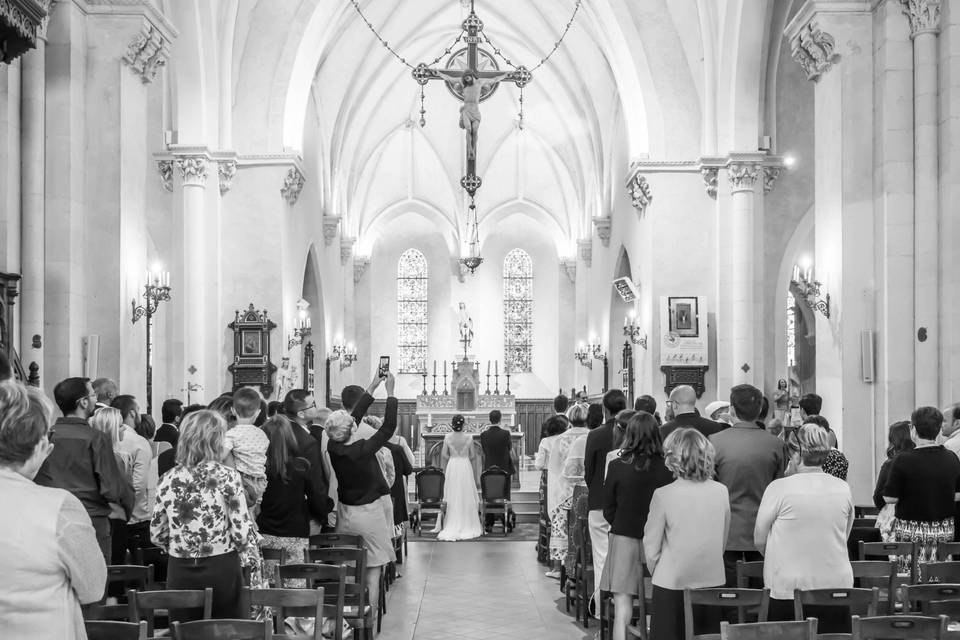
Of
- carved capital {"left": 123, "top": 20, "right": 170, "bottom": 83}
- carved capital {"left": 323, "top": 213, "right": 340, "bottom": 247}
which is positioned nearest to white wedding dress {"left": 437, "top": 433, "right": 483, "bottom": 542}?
carved capital {"left": 123, "top": 20, "right": 170, "bottom": 83}

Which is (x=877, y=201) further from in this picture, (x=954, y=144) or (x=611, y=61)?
(x=611, y=61)

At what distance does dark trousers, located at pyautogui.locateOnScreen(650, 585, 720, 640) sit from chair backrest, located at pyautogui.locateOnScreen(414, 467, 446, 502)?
1001 cm

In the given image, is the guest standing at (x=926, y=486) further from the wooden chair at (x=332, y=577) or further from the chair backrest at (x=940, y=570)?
the wooden chair at (x=332, y=577)

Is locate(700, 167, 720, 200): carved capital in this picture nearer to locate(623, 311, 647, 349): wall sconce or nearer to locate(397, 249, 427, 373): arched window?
locate(623, 311, 647, 349): wall sconce

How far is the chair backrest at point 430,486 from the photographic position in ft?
51.2

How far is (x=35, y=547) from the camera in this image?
3227 millimetres

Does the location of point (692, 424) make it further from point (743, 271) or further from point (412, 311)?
point (412, 311)

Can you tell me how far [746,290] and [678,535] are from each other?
13.5 metres

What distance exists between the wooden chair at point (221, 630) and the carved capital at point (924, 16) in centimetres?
1001

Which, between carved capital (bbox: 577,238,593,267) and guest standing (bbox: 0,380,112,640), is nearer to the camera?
guest standing (bbox: 0,380,112,640)

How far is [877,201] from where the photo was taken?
38.7ft

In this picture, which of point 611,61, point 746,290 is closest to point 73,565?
point 746,290

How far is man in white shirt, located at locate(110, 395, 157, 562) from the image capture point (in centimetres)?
787

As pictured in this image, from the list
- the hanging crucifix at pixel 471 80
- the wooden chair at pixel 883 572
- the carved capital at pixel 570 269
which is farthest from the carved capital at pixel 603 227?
the wooden chair at pixel 883 572
